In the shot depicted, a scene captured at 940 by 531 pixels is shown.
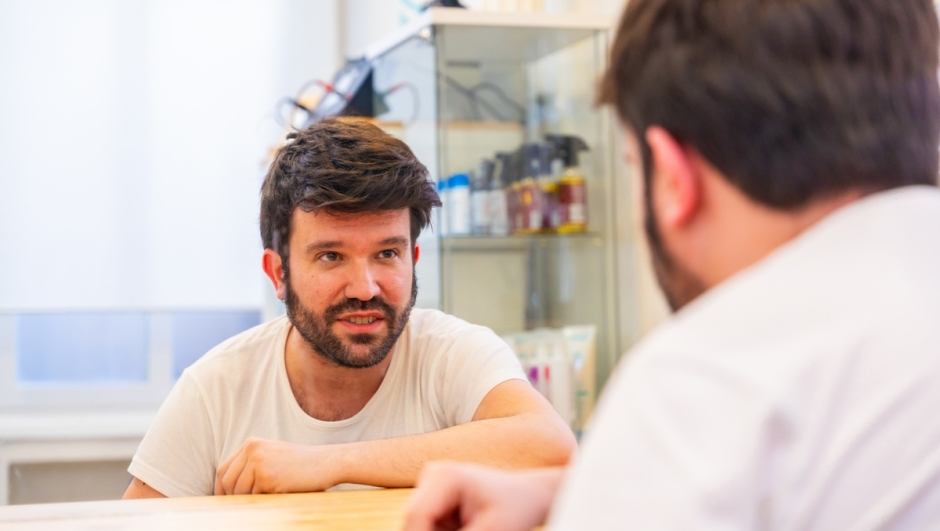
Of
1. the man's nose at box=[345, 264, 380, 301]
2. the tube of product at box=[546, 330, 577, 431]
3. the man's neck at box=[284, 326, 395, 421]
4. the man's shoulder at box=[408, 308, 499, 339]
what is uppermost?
the man's nose at box=[345, 264, 380, 301]

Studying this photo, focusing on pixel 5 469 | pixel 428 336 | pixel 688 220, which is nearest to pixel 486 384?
pixel 428 336

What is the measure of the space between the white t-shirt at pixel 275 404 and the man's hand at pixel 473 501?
2.21ft

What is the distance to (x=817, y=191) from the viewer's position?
51 cm

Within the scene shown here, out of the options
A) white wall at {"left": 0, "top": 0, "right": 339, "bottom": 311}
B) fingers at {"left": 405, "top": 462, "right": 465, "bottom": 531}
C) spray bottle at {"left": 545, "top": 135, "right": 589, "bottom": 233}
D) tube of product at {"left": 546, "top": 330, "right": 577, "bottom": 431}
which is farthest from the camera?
white wall at {"left": 0, "top": 0, "right": 339, "bottom": 311}

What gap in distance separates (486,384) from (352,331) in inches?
8.8

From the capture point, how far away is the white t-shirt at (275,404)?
1409 mm

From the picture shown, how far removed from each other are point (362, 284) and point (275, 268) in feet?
0.72

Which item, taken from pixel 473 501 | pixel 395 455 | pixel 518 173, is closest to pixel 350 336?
pixel 395 455

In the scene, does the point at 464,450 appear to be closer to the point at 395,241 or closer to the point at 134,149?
the point at 395,241

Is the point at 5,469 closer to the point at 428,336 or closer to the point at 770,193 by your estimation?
the point at 428,336

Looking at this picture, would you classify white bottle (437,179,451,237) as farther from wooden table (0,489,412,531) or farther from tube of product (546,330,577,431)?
wooden table (0,489,412,531)

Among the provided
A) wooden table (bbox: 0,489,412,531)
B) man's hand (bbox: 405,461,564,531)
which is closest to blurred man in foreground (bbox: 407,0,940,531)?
man's hand (bbox: 405,461,564,531)

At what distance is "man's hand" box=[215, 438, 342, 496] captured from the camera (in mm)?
1188

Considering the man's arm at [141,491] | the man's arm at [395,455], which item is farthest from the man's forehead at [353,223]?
the man's arm at [141,491]
